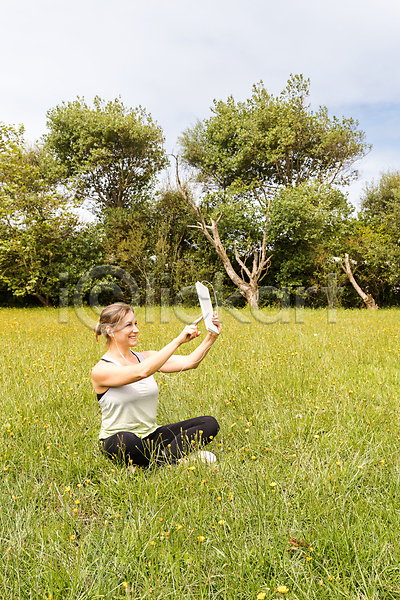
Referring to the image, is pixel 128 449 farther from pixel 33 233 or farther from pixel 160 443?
pixel 33 233

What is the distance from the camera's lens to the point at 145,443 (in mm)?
3018

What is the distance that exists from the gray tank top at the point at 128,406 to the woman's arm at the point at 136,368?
0.37 ft

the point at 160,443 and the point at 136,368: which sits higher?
the point at 136,368

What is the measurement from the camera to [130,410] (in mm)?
3066

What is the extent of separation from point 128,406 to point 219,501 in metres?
1.01

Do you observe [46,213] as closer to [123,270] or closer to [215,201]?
[123,270]

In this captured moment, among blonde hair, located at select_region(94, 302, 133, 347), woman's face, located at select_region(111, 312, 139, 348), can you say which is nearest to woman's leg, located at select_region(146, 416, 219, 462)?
woman's face, located at select_region(111, 312, 139, 348)

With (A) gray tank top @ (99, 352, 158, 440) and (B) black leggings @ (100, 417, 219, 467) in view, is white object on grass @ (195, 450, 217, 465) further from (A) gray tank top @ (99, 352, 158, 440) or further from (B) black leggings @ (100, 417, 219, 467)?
(A) gray tank top @ (99, 352, 158, 440)

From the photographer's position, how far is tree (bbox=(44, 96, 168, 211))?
796 inches

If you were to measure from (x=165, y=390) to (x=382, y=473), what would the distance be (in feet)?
9.17

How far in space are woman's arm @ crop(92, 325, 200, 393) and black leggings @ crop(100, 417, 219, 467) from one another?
0.44m

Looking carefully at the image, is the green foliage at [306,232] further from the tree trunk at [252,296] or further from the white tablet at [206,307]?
the white tablet at [206,307]

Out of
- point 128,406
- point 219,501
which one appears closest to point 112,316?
point 128,406

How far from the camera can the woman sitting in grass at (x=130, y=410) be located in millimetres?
2904
